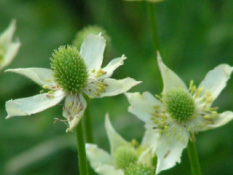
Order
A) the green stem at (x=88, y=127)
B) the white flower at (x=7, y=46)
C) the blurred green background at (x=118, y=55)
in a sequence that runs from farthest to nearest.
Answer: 1. the blurred green background at (x=118, y=55)
2. the white flower at (x=7, y=46)
3. the green stem at (x=88, y=127)

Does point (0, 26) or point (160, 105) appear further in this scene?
point (0, 26)

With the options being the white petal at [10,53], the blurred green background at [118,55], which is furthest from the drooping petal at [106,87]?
the blurred green background at [118,55]

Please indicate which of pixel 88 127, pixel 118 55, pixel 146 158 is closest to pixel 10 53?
pixel 88 127

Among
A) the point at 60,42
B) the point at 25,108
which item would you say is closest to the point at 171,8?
the point at 60,42

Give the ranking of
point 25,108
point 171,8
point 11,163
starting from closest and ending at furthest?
point 25,108, point 11,163, point 171,8

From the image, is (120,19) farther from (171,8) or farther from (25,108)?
(25,108)

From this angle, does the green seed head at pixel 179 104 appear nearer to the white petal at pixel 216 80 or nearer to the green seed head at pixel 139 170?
the white petal at pixel 216 80

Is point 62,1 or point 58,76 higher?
point 62,1
